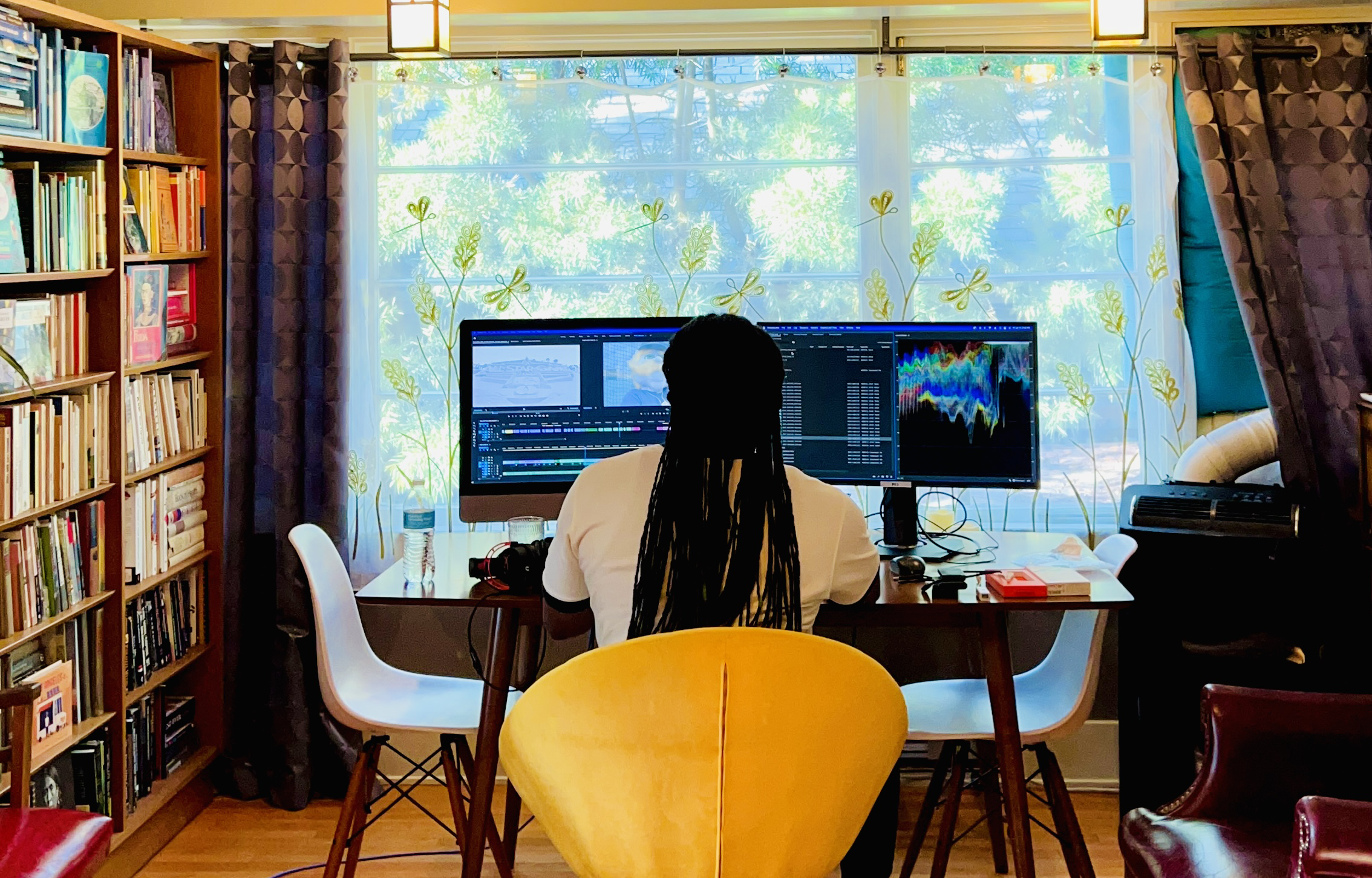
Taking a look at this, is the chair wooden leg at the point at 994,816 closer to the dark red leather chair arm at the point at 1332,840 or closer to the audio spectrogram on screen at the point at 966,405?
the audio spectrogram on screen at the point at 966,405

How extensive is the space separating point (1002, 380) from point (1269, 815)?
1.05 metres

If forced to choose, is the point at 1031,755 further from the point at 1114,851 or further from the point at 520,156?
the point at 520,156

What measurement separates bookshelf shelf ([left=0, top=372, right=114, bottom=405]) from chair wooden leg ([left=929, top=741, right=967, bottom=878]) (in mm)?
1922

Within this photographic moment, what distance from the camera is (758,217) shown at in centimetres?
338

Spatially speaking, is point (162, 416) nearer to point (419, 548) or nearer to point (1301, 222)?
point (419, 548)

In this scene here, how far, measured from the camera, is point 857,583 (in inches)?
83.5

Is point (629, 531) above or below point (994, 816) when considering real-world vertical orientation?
above

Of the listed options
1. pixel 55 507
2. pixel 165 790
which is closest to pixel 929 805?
pixel 165 790

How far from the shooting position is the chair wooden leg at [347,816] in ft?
8.40

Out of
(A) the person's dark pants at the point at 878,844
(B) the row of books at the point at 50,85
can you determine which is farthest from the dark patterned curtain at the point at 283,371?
(A) the person's dark pants at the point at 878,844

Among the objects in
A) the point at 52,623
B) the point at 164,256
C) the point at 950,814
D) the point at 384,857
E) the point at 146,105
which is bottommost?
the point at 384,857

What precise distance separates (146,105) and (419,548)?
1.29 meters

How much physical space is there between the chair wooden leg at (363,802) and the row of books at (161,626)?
2.14ft

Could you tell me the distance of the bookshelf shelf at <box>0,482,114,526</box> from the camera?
248 cm
